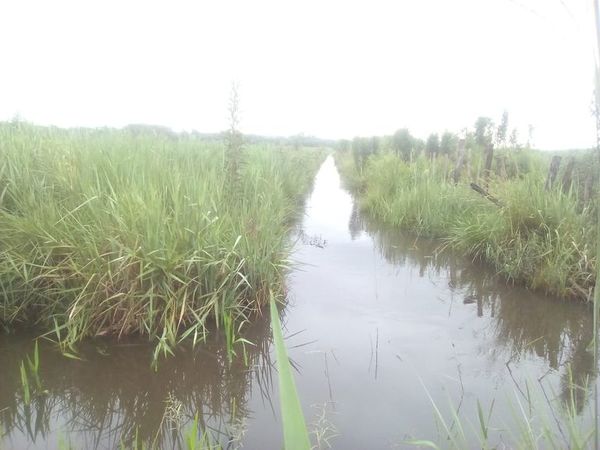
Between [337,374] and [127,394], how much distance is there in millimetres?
1220

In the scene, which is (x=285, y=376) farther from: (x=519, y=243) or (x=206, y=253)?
(x=519, y=243)

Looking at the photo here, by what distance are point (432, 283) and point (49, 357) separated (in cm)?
348

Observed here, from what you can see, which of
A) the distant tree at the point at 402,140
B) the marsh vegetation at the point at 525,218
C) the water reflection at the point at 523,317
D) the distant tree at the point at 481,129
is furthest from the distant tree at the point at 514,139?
the distant tree at the point at 402,140

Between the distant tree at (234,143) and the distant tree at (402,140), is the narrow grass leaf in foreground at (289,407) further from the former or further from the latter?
the distant tree at (402,140)

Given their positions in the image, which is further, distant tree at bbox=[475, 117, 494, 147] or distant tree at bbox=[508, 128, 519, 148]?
distant tree at bbox=[475, 117, 494, 147]

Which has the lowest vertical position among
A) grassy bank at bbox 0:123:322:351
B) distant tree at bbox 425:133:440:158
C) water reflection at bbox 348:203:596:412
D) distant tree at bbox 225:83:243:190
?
water reflection at bbox 348:203:596:412

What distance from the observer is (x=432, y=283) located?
4.18 meters

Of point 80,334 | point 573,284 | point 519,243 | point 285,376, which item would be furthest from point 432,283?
point 285,376

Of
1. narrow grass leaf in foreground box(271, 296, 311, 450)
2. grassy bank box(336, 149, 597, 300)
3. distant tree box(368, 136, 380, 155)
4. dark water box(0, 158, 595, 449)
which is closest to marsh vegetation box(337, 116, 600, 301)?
grassy bank box(336, 149, 597, 300)

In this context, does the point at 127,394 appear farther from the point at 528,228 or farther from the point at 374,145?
the point at 374,145

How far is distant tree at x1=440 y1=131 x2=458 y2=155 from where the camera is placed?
11297 mm

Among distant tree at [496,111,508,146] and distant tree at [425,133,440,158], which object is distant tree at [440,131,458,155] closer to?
distant tree at [425,133,440,158]

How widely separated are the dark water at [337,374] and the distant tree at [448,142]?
27.2ft

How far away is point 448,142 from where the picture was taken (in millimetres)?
11461
